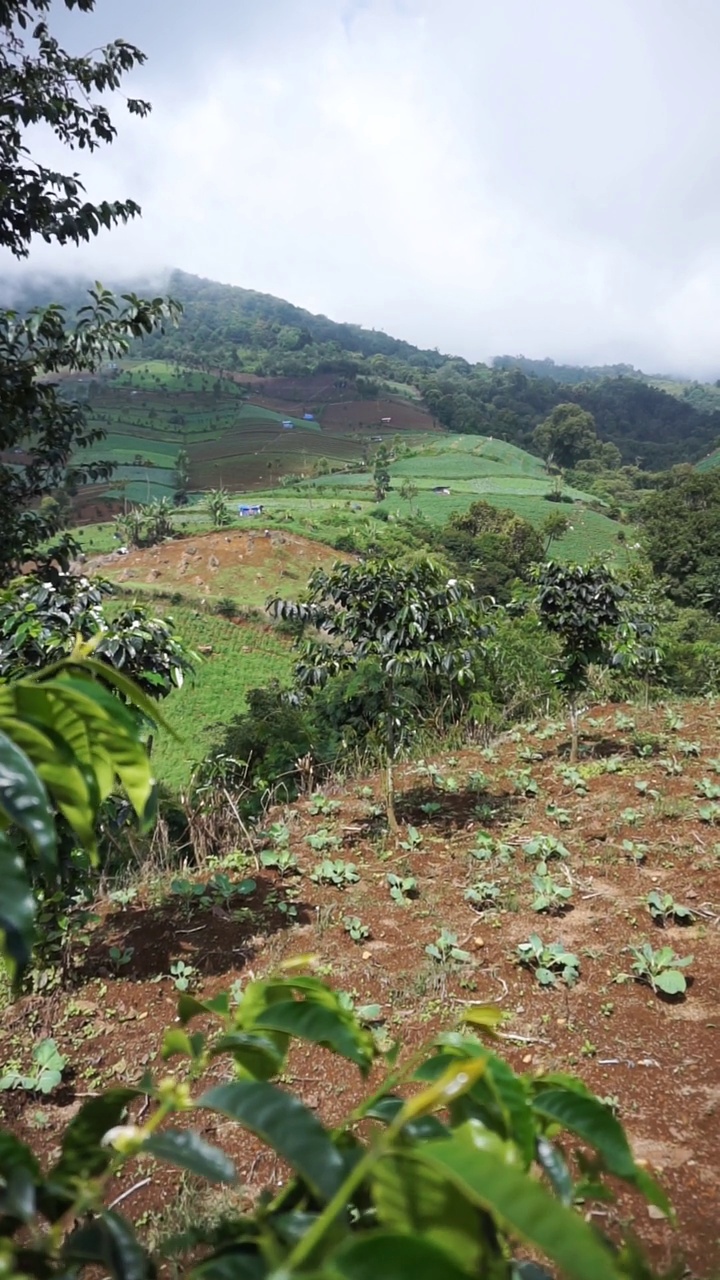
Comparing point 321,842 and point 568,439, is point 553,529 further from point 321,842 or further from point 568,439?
point 321,842

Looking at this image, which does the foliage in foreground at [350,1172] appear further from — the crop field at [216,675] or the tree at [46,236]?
the crop field at [216,675]

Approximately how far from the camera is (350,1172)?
55 cm

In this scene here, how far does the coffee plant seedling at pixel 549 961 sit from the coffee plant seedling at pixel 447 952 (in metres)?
0.32

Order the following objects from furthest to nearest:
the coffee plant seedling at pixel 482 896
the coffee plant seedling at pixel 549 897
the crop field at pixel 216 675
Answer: the crop field at pixel 216 675
the coffee plant seedling at pixel 482 896
the coffee plant seedling at pixel 549 897

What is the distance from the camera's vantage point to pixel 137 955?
4145 millimetres

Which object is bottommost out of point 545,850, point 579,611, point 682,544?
point 545,850

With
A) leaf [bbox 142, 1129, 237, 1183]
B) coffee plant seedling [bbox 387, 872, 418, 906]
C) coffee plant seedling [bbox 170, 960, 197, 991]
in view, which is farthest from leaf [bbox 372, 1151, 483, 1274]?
coffee plant seedling [bbox 387, 872, 418, 906]

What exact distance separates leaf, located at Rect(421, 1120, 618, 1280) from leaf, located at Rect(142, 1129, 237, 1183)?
0.22 m

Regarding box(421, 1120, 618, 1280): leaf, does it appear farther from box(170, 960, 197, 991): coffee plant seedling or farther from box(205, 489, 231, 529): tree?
box(205, 489, 231, 529): tree

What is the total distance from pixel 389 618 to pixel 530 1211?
529 centimetres

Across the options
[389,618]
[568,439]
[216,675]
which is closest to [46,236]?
[389,618]

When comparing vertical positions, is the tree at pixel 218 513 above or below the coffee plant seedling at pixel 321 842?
above

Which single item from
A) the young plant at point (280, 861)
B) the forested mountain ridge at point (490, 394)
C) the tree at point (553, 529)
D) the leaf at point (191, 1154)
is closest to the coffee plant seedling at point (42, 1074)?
the young plant at point (280, 861)

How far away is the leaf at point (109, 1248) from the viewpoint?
55cm
